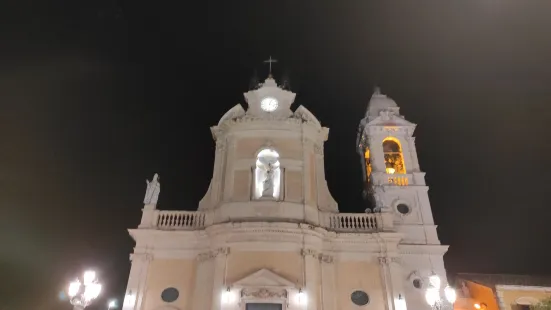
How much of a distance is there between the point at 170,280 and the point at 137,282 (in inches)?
53.6

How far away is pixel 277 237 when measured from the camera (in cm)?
1780

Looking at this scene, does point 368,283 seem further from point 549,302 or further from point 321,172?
point 549,302

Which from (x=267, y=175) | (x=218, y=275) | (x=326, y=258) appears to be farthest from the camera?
(x=267, y=175)

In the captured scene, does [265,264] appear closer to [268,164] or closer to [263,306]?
[263,306]

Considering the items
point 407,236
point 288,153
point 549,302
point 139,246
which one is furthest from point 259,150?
point 549,302

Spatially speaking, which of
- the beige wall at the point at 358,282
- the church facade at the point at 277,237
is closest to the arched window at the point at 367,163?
the church facade at the point at 277,237

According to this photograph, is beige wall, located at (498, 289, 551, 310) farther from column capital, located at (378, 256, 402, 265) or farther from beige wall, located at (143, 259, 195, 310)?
beige wall, located at (143, 259, 195, 310)

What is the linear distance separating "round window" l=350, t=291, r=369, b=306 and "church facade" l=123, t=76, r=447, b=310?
0.14ft

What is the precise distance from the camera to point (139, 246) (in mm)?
18859

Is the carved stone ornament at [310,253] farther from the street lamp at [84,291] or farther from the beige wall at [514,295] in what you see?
the beige wall at [514,295]

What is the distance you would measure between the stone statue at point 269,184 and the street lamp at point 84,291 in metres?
9.40

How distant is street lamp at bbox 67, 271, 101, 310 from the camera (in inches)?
432

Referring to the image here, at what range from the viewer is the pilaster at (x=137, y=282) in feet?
57.6

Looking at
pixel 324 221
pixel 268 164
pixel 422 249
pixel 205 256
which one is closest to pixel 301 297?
pixel 324 221
